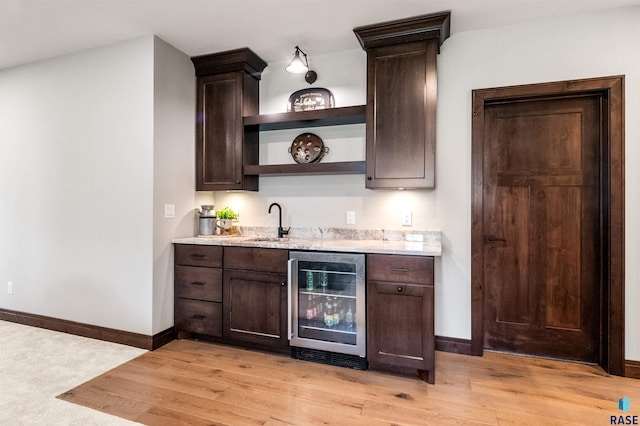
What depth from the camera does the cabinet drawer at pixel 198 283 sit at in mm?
2883

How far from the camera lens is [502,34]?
107 inches

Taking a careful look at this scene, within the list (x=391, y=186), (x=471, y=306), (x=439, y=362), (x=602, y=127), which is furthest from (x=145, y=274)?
(x=602, y=127)

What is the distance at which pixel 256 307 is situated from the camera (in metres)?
2.74

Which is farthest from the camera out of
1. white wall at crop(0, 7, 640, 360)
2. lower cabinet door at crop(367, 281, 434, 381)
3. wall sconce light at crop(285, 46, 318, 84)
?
wall sconce light at crop(285, 46, 318, 84)

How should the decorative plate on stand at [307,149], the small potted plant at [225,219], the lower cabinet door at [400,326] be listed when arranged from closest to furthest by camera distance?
the lower cabinet door at [400,326]
the decorative plate on stand at [307,149]
the small potted plant at [225,219]

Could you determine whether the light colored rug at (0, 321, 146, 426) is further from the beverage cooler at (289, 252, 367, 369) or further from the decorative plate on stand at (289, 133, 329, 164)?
the decorative plate on stand at (289, 133, 329, 164)

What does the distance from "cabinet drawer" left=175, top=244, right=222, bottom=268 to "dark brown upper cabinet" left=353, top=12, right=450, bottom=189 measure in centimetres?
142

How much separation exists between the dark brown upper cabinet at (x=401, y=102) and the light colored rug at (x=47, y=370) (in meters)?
2.38

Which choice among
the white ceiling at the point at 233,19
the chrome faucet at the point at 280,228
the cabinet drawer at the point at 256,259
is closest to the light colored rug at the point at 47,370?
the cabinet drawer at the point at 256,259

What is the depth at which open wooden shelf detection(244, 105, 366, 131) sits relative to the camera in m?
2.89

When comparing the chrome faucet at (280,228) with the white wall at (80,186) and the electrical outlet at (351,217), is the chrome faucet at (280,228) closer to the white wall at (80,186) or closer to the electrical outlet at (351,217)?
the electrical outlet at (351,217)

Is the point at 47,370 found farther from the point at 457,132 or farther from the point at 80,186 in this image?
the point at 457,132

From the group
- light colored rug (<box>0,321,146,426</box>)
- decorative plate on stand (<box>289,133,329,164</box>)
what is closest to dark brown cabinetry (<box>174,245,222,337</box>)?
light colored rug (<box>0,321,146,426</box>)

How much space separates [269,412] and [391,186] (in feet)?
5.86
